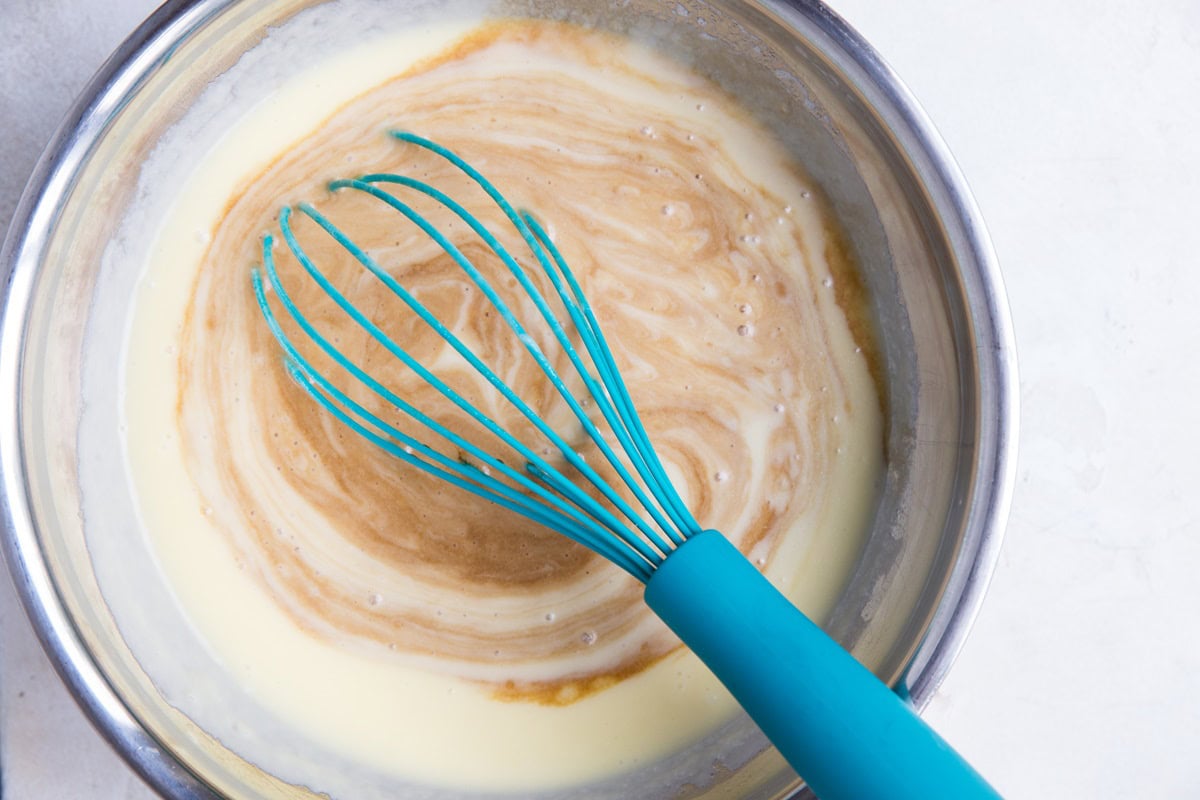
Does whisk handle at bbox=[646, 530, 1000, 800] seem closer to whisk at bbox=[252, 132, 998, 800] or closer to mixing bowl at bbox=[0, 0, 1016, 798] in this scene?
whisk at bbox=[252, 132, 998, 800]

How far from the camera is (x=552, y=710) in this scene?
1.07 metres

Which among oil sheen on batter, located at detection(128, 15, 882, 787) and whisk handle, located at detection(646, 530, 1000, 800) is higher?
oil sheen on batter, located at detection(128, 15, 882, 787)

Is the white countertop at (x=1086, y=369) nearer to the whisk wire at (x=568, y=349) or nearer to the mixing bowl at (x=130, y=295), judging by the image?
the mixing bowl at (x=130, y=295)

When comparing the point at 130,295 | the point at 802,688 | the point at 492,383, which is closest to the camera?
the point at 802,688

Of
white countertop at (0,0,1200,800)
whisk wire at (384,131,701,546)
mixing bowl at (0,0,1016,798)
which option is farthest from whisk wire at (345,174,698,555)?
white countertop at (0,0,1200,800)

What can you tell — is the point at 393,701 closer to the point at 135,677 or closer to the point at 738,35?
the point at 135,677

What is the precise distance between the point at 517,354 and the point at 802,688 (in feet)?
1.62

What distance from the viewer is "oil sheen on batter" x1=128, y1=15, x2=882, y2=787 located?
106 centimetres

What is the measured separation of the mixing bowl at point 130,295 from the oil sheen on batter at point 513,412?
0.04 metres

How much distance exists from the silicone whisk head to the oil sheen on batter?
24 millimetres

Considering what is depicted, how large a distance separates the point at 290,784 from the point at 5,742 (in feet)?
0.99

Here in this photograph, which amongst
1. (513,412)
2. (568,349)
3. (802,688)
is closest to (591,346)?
(568,349)

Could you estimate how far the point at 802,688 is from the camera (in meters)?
0.79

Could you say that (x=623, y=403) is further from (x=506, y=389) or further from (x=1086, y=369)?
(x=1086, y=369)
